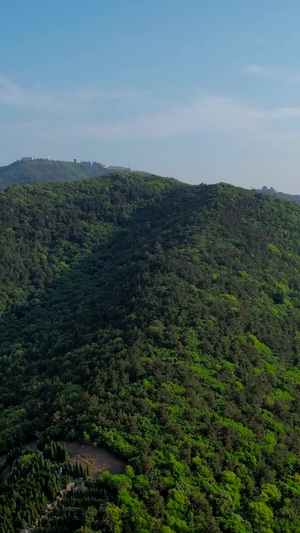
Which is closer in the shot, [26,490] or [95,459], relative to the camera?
[26,490]

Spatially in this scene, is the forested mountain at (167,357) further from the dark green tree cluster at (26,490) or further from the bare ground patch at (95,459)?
the bare ground patch at (95,459)

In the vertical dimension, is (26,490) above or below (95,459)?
above

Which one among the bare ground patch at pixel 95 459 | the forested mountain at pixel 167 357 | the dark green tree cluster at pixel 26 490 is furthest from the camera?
the bare ground patch at pixel 95 459

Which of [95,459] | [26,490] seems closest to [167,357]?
[95,459]

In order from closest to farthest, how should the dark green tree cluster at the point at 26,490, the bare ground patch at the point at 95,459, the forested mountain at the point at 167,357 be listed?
the dark green tree cluster at the point at 26,490
the forested mountain at the point at 167,357
the bare ground patch at the point at 95,459

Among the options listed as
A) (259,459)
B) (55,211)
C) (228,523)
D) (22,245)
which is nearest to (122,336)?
(259,459)

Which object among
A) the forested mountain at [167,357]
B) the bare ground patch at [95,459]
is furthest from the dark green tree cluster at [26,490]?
the bare ground patch at [95,459]

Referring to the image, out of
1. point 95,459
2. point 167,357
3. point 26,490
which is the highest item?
point 167,357

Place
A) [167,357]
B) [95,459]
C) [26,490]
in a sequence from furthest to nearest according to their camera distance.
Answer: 1. [167,357]
2. [95,459]
3. [26,490]

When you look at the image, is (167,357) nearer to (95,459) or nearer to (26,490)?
(95,459)
